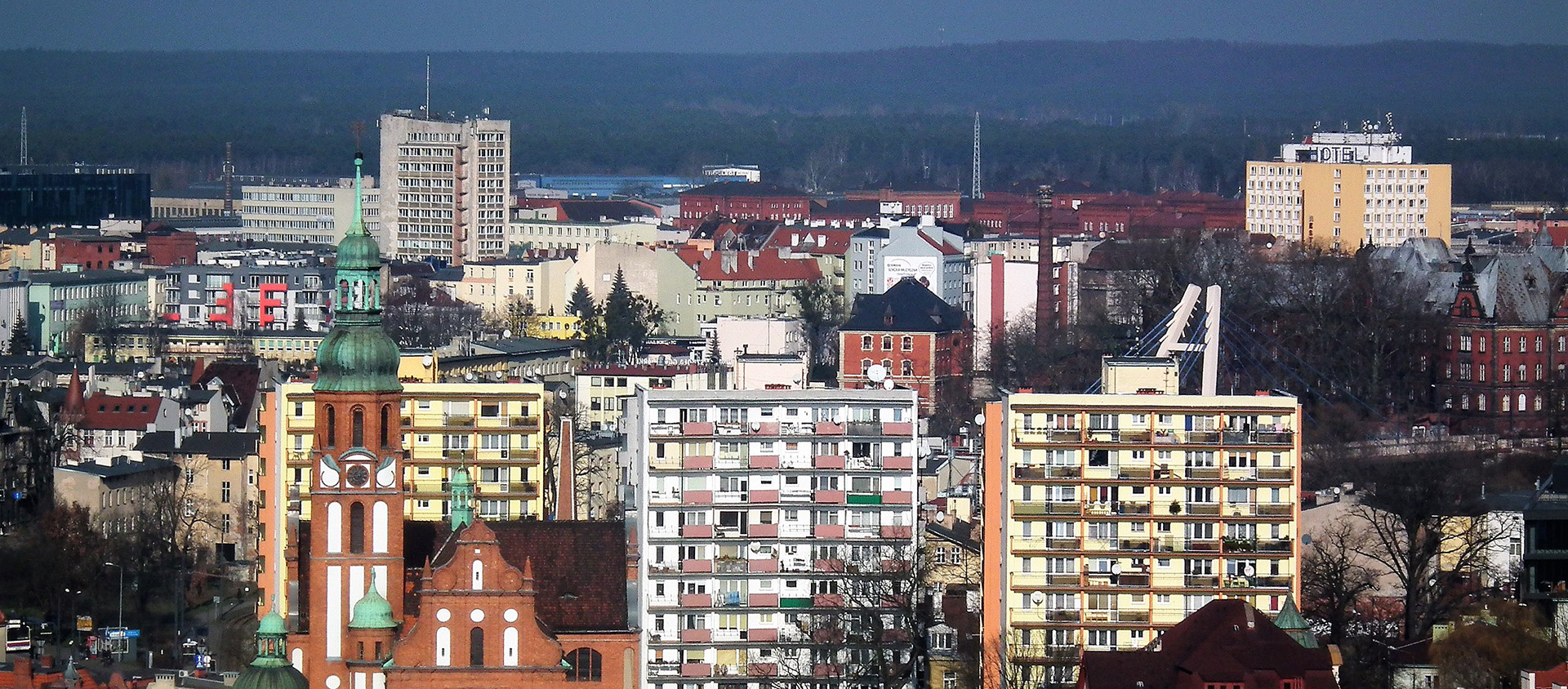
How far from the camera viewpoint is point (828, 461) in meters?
67.1

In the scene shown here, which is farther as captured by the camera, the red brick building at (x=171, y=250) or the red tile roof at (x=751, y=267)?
the red brick building at (x=171, y=250)

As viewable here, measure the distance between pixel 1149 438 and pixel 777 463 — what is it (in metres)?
6.37

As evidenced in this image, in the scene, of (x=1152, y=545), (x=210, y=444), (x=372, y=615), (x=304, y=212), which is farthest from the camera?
(x=304, y=212)

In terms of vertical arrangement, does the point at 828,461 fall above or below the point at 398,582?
above

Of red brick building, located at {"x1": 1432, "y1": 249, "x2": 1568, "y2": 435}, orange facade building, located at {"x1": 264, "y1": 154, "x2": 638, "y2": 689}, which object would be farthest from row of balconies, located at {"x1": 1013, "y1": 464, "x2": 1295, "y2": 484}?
red brick building, located at {"x1": 1432, "y1": 249, "x2": 1568, "y2": 435}

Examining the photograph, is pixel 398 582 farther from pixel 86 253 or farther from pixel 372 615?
pixel 86 253

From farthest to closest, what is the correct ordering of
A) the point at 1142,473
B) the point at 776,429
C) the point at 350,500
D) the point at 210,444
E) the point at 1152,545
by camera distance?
the point at 210,444 → the point at 776,429 → the point at 1142,473 → the point at 1152,545 → the point at 350,500

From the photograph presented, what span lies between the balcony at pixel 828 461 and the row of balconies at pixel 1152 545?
11.1 feet

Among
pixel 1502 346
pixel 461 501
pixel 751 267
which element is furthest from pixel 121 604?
pixel 751 267

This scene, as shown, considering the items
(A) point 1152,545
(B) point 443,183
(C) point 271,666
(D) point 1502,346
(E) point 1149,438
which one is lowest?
(C) point 271,666

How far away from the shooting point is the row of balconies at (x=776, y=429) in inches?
2625

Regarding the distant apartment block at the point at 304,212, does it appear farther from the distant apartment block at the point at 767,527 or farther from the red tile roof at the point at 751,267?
the distant apartment block at the point at 767,527

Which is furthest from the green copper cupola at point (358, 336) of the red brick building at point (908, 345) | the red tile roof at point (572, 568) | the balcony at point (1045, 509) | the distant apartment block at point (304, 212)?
the distant apartment block at point (304, 212)

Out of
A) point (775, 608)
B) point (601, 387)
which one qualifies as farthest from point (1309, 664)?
point (601, 387)
